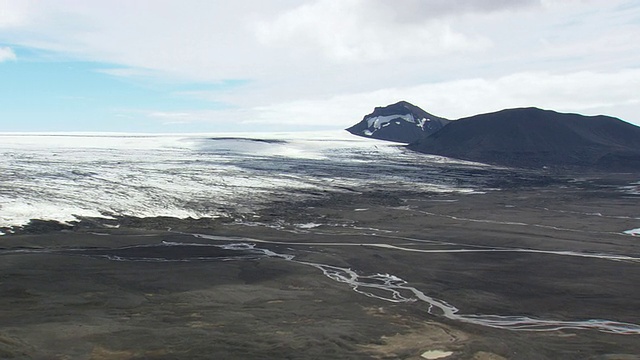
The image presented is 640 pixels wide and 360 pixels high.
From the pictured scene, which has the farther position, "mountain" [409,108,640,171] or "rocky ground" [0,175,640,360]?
"mountain" [409,108,640,171]

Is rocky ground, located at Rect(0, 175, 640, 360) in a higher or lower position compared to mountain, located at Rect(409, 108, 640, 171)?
lower

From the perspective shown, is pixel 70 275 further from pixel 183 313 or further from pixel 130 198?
pixel 130 198

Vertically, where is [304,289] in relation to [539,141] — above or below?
below

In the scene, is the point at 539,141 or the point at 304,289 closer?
the point at 304,289

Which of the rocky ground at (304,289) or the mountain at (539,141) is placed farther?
the mountain at (539,141)
